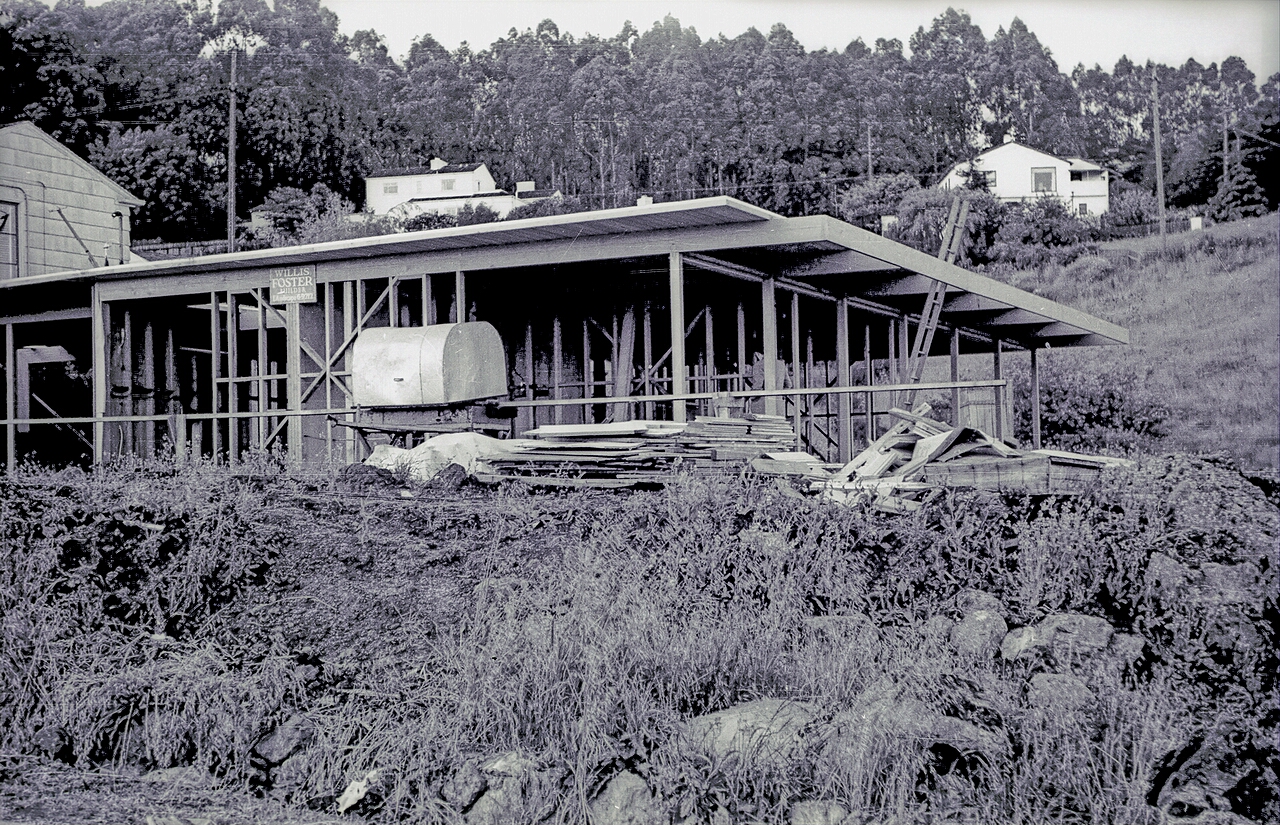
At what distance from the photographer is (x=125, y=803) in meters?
7.27

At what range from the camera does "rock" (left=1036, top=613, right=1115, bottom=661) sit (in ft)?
26.5

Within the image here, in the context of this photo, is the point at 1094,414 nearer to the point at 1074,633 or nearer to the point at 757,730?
the point at 1074,633

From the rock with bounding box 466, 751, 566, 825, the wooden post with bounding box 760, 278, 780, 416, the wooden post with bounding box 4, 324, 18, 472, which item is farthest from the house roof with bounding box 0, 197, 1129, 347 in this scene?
the rock with bounding box 466, 751, 566, 825

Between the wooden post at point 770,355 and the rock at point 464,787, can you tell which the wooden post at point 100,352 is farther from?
the rock at point 464,787

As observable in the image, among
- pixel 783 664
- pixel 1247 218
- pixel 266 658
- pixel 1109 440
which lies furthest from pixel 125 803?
pixel 1247 218

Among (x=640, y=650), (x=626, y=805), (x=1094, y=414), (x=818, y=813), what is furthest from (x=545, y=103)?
(x=818, y=813)

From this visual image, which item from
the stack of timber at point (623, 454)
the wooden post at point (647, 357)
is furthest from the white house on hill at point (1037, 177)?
the stack of timber at point (623, 454)

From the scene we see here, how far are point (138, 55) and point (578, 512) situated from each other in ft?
64.8

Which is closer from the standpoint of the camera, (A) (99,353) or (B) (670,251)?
(B) (670,251)

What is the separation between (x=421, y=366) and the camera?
597 inches

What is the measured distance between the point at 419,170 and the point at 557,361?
136 ft

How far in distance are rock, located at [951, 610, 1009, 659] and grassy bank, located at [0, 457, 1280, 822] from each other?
30mm

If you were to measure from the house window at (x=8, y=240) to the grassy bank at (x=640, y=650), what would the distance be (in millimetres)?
16528

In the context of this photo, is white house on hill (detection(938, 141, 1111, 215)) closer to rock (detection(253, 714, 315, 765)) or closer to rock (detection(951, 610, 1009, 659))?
rock (detection(951, 610, 1009, 659))
